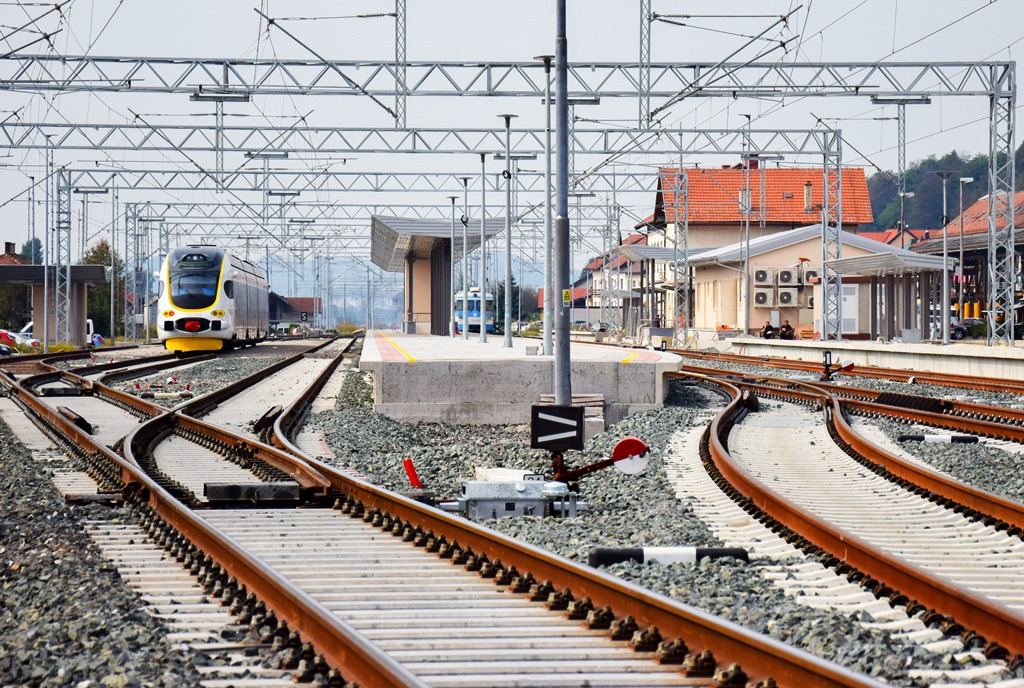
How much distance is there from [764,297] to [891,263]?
23.2m

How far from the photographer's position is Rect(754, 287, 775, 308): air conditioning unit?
6088cm

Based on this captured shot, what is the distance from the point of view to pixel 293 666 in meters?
5.15

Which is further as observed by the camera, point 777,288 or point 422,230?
point 777,288

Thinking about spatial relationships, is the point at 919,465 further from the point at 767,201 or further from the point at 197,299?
the point at 767,201

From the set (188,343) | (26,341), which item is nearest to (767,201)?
(26,341)

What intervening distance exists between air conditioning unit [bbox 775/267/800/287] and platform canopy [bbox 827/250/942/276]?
62.8ft

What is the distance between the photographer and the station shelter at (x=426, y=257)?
4778cm

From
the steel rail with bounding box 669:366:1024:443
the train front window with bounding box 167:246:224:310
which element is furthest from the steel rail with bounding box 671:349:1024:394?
the train front window with bounding box 167:246:224:310

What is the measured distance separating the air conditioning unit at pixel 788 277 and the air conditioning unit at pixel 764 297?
522mm

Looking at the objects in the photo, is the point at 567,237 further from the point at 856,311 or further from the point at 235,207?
the point at 235,207

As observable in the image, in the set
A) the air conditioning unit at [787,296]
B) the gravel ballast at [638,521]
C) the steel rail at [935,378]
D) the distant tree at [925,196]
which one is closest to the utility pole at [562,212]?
the gravel ballast at [638,521]

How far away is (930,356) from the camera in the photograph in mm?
32312

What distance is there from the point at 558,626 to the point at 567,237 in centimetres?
1087

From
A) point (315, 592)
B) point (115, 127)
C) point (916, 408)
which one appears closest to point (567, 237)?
point (916, 408)
